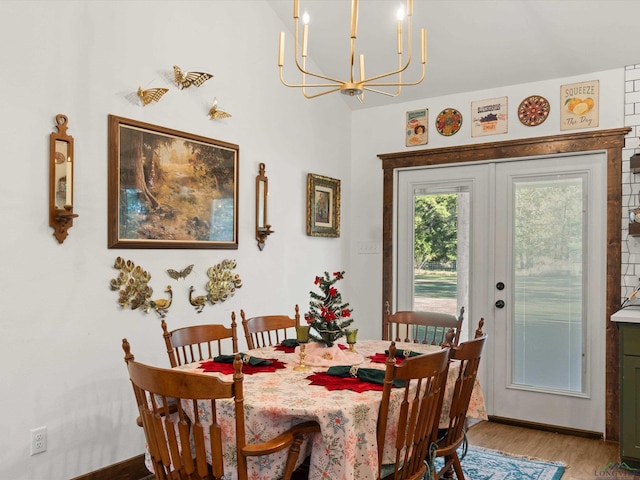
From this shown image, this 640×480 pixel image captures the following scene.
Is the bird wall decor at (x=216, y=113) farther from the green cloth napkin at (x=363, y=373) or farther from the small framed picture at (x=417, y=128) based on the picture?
the green cloth napkin at (x=363, y=373)

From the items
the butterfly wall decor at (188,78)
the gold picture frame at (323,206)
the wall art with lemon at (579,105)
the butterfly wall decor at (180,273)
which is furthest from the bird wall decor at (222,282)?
the wall art with lemon at (579,105)

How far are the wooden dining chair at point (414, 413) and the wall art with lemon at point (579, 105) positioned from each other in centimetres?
258

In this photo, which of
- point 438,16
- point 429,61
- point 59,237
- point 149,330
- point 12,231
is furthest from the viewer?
point 429,61

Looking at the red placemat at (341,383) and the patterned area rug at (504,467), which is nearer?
the red placemat at (341,383)

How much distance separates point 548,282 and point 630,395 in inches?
40.3

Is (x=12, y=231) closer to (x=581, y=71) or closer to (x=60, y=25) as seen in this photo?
(x=60, y=25)

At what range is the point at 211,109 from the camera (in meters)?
3.42

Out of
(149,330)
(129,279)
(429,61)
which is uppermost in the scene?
(429,61)

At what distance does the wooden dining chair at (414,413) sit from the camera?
180 centimetres

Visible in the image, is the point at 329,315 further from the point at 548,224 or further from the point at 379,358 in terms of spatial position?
the point at 548,224

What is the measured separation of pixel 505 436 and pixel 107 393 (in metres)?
2.68

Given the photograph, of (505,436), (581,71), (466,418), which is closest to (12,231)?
(466,418)

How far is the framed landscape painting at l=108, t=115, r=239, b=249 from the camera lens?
2908mm

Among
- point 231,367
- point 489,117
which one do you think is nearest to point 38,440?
point 231,367
